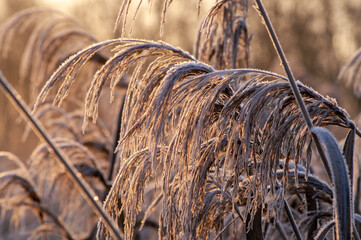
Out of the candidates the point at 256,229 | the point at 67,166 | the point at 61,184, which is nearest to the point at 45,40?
the point at 61,184

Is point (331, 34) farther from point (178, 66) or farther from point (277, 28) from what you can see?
point (178, 66)

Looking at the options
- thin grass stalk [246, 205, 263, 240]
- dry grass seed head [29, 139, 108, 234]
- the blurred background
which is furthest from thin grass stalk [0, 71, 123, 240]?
the blurred background

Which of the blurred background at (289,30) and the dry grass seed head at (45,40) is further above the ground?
the dry grass seed head at (45,40)

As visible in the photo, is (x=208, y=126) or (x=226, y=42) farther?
(x=226, y=42)

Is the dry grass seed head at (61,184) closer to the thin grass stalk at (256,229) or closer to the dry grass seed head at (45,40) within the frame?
the dry grass seed head at (45,40)

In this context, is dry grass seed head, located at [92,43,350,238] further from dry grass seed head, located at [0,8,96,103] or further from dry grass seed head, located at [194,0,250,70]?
dry grass seed head, located at [0,8,96,103]

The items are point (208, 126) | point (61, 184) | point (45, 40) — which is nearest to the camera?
point (208, 126)

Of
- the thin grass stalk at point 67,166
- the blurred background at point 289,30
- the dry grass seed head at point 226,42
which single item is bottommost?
the blurred background at point 289,30

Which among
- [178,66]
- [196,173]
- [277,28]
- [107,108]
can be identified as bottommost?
[277,28]

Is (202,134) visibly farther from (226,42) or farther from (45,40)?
(45,40)

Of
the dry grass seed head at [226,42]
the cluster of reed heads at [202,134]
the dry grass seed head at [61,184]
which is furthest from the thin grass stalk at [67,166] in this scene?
the dry grass seed head at [61,184]

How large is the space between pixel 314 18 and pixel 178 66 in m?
20.0

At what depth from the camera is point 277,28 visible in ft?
69.3

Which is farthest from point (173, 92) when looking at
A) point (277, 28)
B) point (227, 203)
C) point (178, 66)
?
point (277, 28)
